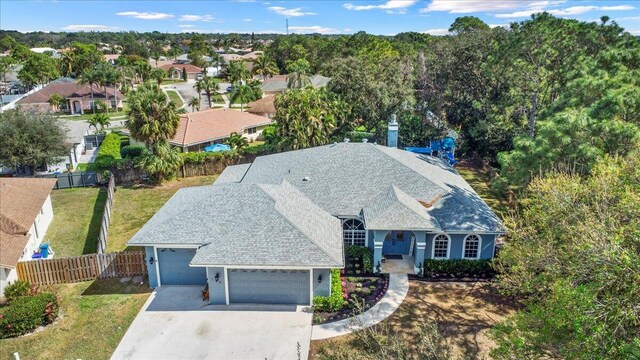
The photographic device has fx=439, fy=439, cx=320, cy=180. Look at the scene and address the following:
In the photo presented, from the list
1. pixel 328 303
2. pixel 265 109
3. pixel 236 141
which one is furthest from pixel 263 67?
pixel 328 303

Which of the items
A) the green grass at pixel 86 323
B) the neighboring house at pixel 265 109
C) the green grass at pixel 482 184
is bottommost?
the green grass at pixel 86 323

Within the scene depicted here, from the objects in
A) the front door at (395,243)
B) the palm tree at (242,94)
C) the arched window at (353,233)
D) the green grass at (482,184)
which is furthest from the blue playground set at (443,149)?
the palm tree at (242,94)

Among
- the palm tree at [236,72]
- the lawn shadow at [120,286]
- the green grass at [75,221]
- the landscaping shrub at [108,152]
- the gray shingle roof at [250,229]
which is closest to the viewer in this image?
the gray shingle roof at [250,229]

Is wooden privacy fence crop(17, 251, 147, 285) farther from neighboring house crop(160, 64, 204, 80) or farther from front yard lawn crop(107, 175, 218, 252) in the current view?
neighboring house crop(160, 64, 204, 80)

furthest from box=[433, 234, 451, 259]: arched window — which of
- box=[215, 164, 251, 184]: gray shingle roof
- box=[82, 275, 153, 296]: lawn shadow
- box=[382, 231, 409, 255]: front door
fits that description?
box=[82, 275, 153, 296]: lawn shadow

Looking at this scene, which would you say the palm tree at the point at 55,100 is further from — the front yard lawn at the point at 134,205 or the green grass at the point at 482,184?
the green grass at the point at 482,184

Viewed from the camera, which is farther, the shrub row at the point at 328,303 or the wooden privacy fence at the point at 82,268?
the wooden privacy fence at the point at 82,268

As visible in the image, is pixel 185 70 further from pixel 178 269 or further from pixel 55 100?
pixel 178 269

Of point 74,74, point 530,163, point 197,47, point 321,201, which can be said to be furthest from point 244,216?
point 197,47
